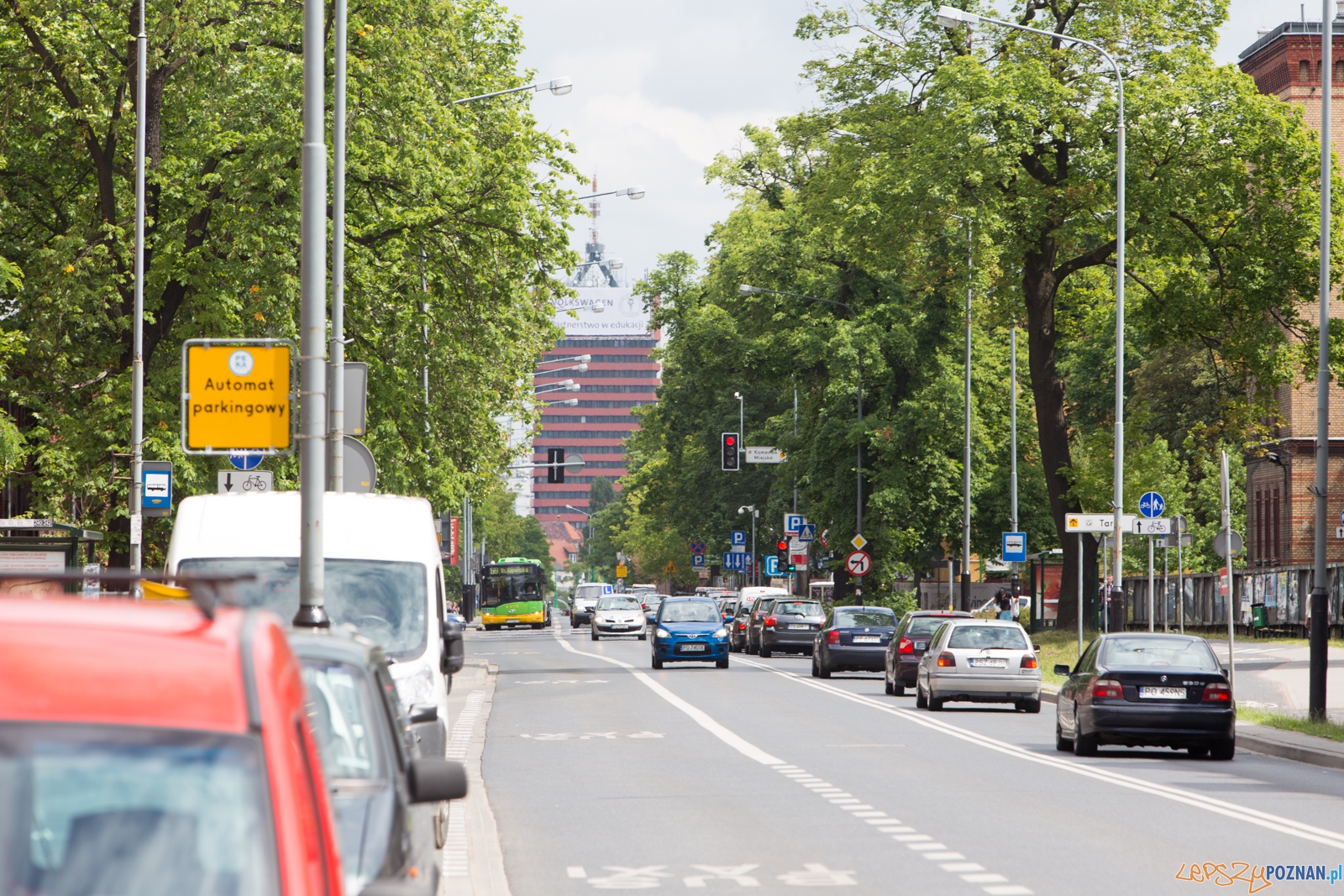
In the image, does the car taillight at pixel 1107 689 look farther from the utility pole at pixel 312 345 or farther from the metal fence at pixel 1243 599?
the metal fence at pixel 1243 599

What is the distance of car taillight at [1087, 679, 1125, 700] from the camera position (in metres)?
19.8

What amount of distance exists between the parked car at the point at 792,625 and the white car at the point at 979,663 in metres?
20.4

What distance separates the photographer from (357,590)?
13.4 m

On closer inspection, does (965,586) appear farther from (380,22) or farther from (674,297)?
(380,22)

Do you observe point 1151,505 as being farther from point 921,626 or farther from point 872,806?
point 872,806

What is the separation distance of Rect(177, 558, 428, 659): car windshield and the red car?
31.2ft

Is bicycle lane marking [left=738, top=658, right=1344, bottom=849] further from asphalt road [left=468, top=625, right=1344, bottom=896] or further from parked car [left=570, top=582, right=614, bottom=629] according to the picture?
parked car [left=570, top=582, right=614, bottom=629]

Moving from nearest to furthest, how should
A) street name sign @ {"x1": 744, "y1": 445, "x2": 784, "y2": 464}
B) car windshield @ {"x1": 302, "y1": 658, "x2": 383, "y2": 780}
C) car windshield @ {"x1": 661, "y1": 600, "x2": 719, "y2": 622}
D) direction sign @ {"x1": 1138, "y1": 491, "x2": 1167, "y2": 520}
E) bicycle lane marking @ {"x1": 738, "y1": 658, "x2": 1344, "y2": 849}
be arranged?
car windshield @ {"x1": 302, "y1": 658, "x2": 383, "y2": 780} → bicycle lane marking @ {"x1": 738, "y1": 658, "x2": 1344, "y2": 849} → direction sign @ {"x1": 1138, "y1": 491, "x2": 1167, "y2": 520} → car windshield @ {"x1": 661, "y1": 600, "x2": 719, "y2": 622} → street name sign @ {"x1": 744, "y1": 445, "x2": 784, "y2": 464}

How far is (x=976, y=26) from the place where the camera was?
40.1m

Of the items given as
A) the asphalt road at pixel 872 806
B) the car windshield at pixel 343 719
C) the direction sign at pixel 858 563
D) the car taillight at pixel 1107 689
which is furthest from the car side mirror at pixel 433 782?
the direction sign at pixel 858 563

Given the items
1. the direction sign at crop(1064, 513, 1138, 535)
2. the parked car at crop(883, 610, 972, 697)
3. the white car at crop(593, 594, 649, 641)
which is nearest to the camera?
the parked car at crop(883, 610, 972, 697)

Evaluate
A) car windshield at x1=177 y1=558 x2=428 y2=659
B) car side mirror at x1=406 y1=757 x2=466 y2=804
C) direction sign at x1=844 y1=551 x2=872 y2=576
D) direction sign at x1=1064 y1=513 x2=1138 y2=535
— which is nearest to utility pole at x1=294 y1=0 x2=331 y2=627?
car windshield at x1=177 y1=558 x2=428 y2=659

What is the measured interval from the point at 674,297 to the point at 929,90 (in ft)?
99.3

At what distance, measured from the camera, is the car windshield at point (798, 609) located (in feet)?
160
